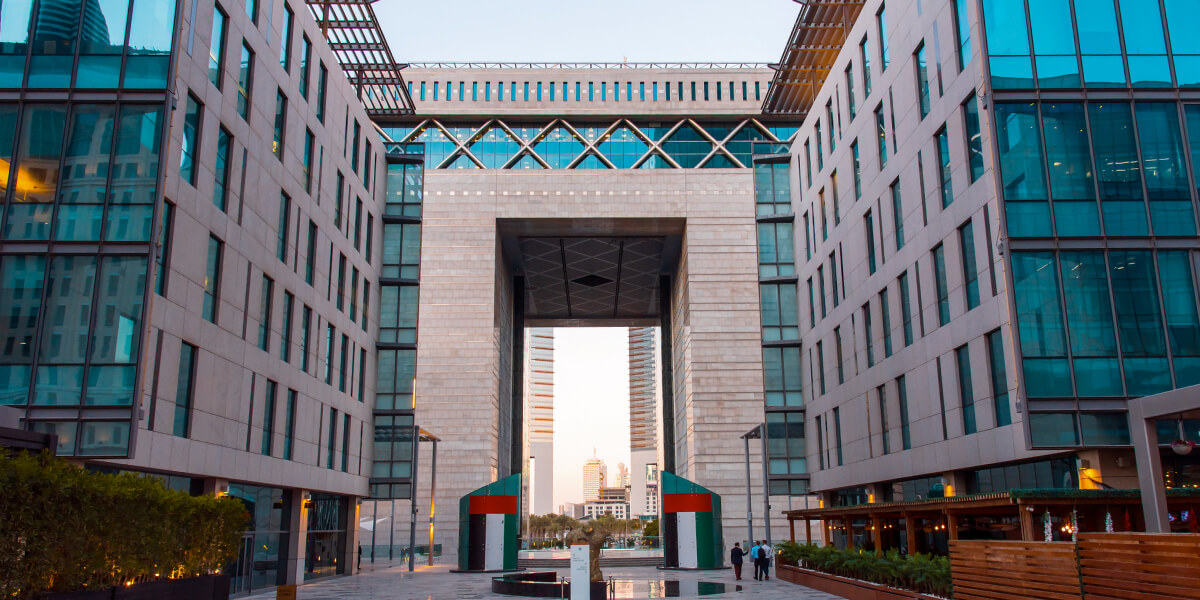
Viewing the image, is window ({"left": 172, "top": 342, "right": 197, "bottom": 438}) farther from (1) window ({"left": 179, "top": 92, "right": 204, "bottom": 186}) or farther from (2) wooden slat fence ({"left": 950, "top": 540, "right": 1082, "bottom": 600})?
(2) wooden slat fence ({"left": 950, "top": 540, "right": 1082, "bottom": 600})

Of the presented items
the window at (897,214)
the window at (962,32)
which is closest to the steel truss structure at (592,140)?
the window at (897,214)

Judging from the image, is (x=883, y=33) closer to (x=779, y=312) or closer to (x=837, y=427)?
(x=837, y=427)

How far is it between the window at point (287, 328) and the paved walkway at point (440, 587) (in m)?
8.59

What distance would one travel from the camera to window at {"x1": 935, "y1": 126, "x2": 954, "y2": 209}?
30705 millimetres

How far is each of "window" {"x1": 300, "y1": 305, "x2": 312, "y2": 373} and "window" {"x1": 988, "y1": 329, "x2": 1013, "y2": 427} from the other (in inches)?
990

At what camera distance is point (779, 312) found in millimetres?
54781

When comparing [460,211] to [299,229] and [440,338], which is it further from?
[299,229]

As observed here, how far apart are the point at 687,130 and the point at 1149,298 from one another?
41399 mm

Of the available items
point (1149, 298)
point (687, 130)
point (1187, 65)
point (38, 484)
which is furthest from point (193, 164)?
point (687, 130)

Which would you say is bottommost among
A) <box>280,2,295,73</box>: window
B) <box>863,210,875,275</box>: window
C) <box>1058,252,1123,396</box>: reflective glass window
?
<box>1058,252,1123,396</box>: reflective glass window

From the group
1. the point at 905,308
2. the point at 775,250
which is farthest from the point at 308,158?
the point at 775,250

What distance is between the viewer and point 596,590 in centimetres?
2367

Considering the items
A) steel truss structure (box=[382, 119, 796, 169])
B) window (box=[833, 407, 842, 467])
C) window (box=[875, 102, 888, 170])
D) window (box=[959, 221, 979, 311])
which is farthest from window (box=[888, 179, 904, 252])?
steel truss structure (box=[382, 119, 796, 169])

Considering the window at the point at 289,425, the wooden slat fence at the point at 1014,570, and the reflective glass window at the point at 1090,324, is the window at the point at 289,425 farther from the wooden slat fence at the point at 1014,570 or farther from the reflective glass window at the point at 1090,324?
the reflective glass window at the point at 1090,324
